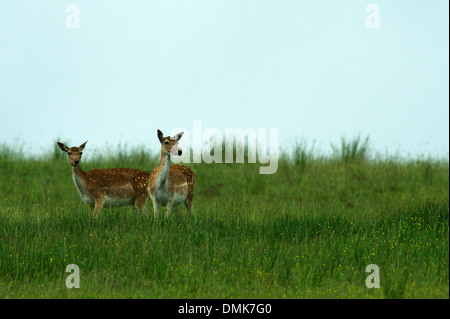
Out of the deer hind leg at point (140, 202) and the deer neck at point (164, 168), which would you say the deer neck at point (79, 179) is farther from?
the deer neck at point (164, 168)

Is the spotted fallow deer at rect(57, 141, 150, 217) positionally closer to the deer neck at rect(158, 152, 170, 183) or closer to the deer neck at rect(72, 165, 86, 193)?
the deer neck at rect(72, 165, 86, 193)

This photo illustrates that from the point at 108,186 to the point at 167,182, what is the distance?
150 centimetres

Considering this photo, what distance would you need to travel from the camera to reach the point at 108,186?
13234 millimetres

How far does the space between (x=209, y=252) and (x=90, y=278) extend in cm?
220

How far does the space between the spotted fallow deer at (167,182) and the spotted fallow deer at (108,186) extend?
22.1 inches

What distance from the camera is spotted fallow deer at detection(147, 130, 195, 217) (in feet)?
41.4

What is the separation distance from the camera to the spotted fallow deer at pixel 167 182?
12.6 m

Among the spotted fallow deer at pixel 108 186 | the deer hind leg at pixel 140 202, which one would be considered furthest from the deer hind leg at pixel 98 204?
the deer hind leg at pixel 140 202

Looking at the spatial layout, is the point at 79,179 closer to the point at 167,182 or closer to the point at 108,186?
the point at 108,186

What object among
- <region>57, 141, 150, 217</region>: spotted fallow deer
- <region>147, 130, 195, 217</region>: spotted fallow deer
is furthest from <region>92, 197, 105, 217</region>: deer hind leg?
<region>147, 130, 195, 217</region>: spotted fallow deer

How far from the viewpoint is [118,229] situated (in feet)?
37.3

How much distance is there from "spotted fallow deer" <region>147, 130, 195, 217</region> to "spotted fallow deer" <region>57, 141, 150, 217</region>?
1.84 feet
